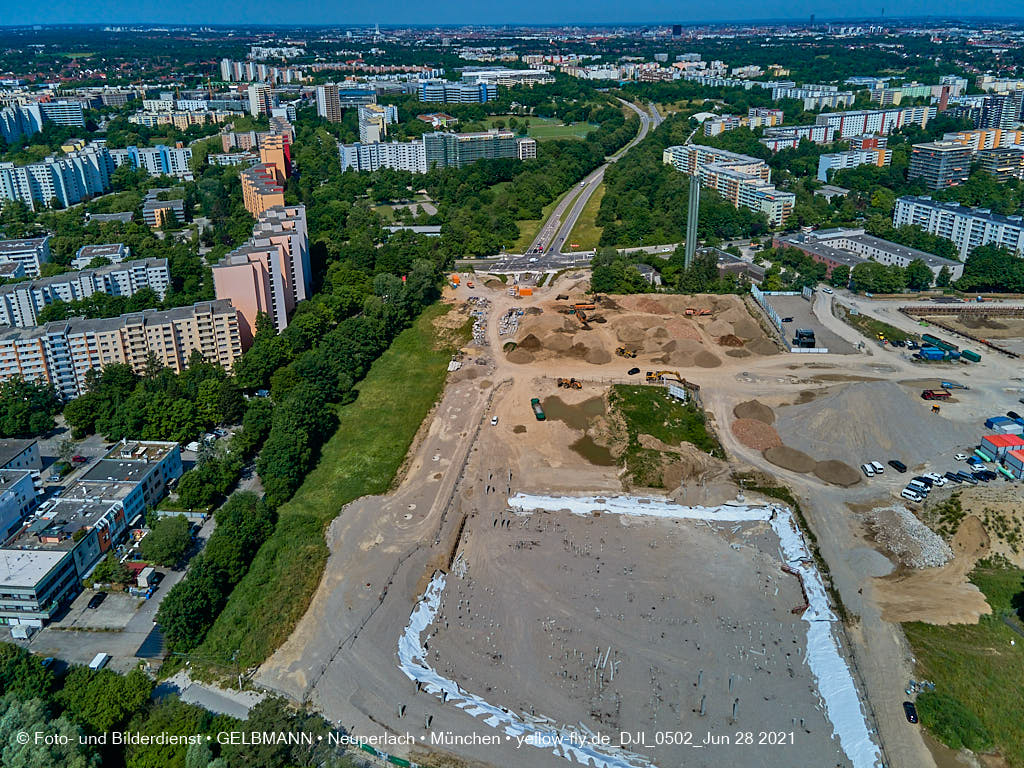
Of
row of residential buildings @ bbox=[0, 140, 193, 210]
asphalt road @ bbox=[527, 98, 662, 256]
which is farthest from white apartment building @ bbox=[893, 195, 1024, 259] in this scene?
row of residential buildings @ bbox=[0, 140, 193, 210]

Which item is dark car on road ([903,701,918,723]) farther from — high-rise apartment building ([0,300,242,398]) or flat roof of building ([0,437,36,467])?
high-rise apartment building ([0,300,242,398])

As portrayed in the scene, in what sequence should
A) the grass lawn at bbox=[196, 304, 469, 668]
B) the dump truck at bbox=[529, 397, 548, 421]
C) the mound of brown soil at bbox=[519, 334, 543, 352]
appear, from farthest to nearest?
the mound of brown soil at bbox=[519, 334, 543, 352]
the dump truck at bbox=[529, 397, 548, 421]
the grass lawn at bbox=[196, 304, 469, 668]

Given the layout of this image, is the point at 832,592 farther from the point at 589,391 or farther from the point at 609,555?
the point at 589,391

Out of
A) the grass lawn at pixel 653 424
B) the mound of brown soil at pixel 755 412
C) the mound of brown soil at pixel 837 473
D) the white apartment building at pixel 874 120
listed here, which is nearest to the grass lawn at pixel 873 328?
the mound of brown soil at pixel 755 412

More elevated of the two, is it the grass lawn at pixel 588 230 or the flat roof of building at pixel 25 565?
the grass lawn at pixel 588 230

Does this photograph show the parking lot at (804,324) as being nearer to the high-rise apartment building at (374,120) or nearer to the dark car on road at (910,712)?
the dark car on road at (910,712)
